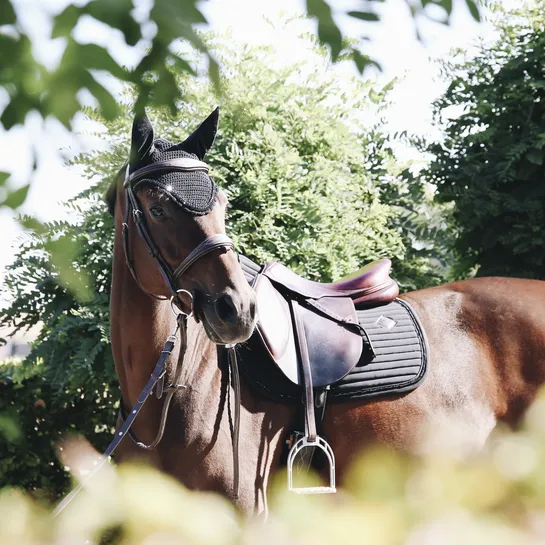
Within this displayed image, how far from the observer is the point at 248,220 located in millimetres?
4117

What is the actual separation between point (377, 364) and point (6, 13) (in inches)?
88.6

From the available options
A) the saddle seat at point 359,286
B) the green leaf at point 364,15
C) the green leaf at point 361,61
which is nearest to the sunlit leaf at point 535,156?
the saddle seat at point 359,286

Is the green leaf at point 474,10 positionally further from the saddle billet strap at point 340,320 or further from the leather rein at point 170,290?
the saddle billet strap at point 340,320

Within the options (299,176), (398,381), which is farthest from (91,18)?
(299,176)

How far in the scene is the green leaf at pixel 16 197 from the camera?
1071mm

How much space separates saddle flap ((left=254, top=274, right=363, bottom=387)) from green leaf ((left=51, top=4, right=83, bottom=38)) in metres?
1.69

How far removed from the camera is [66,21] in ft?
3.31

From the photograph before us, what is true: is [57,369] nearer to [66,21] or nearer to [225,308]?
[225,308]

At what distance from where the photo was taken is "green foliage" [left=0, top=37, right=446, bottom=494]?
404cm

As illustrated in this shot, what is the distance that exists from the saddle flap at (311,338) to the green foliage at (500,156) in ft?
8.46

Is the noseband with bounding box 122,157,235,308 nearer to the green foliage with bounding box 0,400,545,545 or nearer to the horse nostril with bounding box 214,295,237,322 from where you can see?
the horse nostril with bounding box 214,295,237,322

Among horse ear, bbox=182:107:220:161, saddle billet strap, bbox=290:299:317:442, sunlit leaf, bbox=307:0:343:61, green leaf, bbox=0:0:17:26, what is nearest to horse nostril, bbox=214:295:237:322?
saddle billet strap, bbox=290:299:317:442

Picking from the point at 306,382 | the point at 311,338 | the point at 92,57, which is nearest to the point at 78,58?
the point at 92,57

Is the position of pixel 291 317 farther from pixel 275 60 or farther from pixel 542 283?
pixel 275 60
